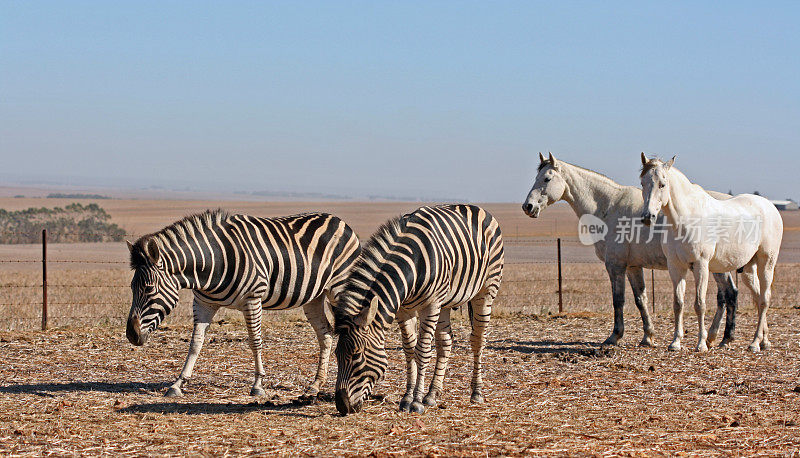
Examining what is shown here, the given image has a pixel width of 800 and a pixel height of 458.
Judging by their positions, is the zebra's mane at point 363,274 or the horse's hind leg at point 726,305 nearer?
the zebra's mane at point 363,274

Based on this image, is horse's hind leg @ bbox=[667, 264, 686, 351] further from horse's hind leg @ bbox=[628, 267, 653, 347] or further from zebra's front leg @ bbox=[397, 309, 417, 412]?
zebra's front leg @ bbox=[397, 309, 417, 412]

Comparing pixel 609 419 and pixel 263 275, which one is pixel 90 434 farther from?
pixel 609 419

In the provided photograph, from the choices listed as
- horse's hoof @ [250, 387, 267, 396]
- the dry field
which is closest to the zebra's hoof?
the dry field

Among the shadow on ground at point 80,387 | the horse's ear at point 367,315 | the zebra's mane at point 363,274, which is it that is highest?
the zebra's mane at point 363,274

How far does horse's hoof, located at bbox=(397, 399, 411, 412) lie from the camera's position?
686cm

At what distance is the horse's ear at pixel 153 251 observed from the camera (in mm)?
7232

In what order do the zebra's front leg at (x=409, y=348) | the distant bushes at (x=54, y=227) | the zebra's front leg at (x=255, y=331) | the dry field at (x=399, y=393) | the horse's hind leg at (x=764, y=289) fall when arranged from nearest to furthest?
the dry field at (x=399, y=393)
the zebra's front leg at (x=409, y=348)
the zebra's front leg at (x=255, y=331)
the horse's hind leg at (x=764, y=289)
the distant bushes at (x=54, y=227)

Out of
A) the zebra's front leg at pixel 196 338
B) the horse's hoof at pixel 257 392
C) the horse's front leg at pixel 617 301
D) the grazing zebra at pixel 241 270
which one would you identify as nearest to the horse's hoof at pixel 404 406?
the grazing zebra at pixel 241 270

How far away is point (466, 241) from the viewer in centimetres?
732

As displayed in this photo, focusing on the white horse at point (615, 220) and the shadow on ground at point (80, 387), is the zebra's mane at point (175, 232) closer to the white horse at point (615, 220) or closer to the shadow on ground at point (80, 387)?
the shadow on ground at point (80, 387)

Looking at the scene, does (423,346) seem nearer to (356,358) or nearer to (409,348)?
(409,348)

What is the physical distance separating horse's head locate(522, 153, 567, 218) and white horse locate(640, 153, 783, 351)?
→ 1.41 m

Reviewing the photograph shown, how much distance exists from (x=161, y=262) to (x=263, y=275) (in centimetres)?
98

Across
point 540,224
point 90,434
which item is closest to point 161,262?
point 90,434
